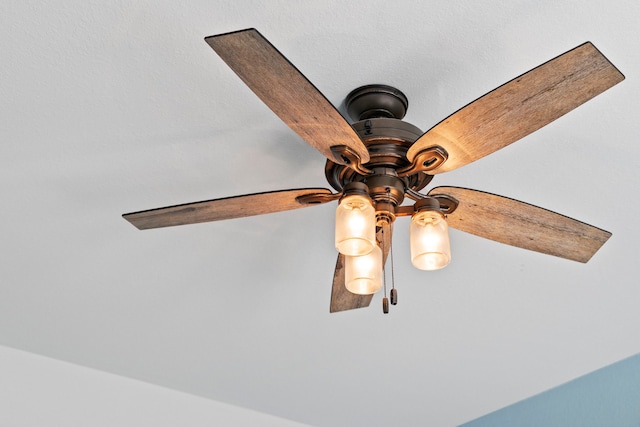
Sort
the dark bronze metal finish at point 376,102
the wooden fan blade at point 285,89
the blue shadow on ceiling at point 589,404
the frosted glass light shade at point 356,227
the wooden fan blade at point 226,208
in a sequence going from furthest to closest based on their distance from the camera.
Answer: the blue shadow on ceiling at point 589,404, the dark bronze metal finish at point 376,102, the wooden fan blade at point 226,208, the frosted glass light shade at point 356,227, the wooden fan blade at point 285,89

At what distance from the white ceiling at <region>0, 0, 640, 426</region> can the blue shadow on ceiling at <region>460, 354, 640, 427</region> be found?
6 centimetres

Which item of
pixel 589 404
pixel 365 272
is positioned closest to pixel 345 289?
pixel 365 272

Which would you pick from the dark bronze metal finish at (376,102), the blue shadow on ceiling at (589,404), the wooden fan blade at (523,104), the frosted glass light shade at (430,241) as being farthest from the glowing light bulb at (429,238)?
the blue shadow on ceiling at (589,404)

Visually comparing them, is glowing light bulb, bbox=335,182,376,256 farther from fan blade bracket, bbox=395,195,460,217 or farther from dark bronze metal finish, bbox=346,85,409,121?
dark bronze metal finish, bbox=346,85,409,121

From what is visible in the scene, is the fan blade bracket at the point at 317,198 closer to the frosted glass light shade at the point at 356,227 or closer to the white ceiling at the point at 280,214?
the frosted glass light shade at the point at 356,227

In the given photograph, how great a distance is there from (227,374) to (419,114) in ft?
5.24

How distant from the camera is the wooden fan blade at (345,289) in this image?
4.75 feet

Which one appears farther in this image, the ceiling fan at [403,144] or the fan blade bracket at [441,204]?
the fan blade bracket at [441,204]

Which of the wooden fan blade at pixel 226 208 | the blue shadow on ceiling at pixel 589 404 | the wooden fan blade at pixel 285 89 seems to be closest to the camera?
the wooden fan blade at pixel 285 89

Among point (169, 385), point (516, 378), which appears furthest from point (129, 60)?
point (516, 378)

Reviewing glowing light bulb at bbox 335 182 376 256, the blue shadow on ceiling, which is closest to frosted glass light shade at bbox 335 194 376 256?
glowing light bulb at bbox 335 182 376 256

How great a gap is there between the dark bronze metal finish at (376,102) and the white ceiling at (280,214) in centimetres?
2

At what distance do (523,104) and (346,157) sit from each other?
334mm

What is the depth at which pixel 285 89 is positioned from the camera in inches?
44.1
